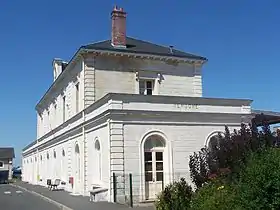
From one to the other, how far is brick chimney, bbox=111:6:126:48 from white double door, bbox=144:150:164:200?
28.0ft

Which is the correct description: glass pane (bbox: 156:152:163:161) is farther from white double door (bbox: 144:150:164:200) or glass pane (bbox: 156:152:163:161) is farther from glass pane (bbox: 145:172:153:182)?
glass pane (bbox: 145:172:153:182)

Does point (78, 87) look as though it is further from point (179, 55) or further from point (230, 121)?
point (230, 121)

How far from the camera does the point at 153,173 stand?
19.1m

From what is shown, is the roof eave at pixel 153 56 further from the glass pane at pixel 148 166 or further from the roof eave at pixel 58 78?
the glass pane at pixel 148 166

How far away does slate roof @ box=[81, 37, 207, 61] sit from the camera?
79.7 ft

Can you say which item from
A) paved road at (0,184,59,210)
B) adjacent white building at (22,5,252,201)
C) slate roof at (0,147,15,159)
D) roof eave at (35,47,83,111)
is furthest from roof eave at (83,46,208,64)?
slate roof at (0,147,15,159)

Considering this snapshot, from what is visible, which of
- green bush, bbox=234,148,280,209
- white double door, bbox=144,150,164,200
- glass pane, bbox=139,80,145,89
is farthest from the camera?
glass pane, bbox=139,80,145,89

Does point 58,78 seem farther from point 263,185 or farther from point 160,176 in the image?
point 263,185

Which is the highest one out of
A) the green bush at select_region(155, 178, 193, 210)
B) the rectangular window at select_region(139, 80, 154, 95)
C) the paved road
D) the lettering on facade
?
the rectangular window at select_region(139, 80, 154, 95)

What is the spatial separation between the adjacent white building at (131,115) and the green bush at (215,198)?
25.6 feet

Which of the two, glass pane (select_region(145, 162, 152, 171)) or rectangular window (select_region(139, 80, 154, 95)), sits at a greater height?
rectangular window (select_region(139, 80, 154, 95))

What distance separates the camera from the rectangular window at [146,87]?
1009 inches

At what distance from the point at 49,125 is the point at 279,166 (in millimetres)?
32424

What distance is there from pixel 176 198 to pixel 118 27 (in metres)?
17.0
